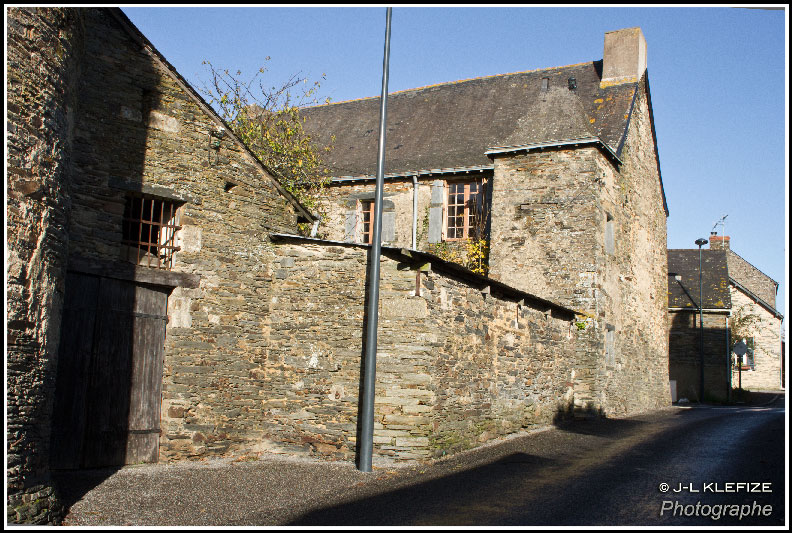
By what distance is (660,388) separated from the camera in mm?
22719

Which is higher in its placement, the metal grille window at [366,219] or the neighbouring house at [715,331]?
the metal grille window at [366,219]

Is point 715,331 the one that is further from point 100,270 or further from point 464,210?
point 100,270

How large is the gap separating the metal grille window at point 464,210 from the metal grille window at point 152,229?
10.6m

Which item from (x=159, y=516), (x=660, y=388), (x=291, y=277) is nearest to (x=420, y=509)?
(x=159, y=516)

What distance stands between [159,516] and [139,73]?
5.85m

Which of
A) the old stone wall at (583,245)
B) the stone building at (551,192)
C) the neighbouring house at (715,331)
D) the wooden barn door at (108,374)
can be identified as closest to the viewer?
the wooden barn door at (108,374)

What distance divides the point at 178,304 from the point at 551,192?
431 inches

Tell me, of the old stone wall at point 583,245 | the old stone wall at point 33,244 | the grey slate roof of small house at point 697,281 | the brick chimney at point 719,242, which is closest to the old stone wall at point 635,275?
the old stone wall at point 583,245

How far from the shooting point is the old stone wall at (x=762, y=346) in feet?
124

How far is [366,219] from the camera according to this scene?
20.2 meters

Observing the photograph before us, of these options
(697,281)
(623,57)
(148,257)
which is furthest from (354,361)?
(697,281)

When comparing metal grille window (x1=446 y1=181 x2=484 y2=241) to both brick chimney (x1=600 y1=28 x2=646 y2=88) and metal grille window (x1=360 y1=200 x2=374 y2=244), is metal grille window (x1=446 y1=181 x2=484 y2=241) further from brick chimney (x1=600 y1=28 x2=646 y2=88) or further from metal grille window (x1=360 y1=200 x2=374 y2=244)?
brick chimney (x1=600 y1=28 x2=646 y2=88)

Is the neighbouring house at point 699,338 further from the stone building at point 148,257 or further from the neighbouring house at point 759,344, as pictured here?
the stone building at point 148,257

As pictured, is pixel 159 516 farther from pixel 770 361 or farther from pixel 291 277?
A: pixel 770 361
